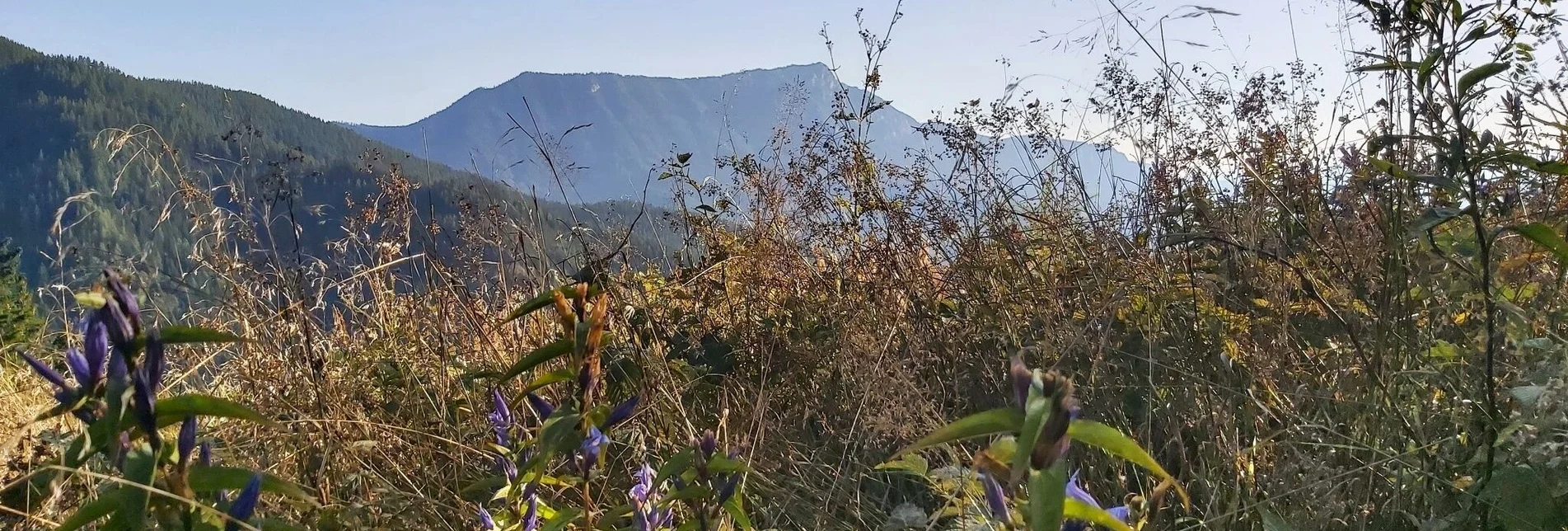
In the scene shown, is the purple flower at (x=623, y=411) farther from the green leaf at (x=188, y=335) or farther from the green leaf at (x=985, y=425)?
the green leaf at (x=985, y=425)

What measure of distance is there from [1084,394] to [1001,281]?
56 cm

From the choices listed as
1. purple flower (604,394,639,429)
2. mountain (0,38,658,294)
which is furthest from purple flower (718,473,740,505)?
mountain (0,38,658,294)

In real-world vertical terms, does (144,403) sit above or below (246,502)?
above

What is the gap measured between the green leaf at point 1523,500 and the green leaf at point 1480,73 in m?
0.52

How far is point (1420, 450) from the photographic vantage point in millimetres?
1480

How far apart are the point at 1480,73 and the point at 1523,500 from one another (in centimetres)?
57

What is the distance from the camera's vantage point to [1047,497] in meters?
0.46

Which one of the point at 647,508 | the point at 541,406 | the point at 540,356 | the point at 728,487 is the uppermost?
the point at 540,356

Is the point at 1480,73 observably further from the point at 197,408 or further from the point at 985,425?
the point at 197,408

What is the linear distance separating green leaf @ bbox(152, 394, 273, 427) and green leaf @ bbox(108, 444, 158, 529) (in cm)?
3

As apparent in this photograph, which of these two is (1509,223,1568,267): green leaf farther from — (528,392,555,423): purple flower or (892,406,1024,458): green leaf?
(528,392,555,423): purple flower

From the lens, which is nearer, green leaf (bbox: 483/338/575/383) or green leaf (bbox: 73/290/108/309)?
green leaf (bbox: 73/290/108/309)

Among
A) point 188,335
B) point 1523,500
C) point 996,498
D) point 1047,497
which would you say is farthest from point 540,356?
point 1523,500

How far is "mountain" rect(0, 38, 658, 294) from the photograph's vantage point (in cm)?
292
